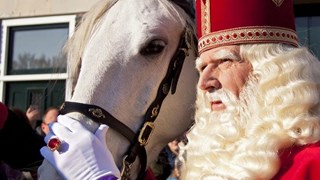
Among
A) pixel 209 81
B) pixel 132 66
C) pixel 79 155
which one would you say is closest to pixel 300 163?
pixel 209 81

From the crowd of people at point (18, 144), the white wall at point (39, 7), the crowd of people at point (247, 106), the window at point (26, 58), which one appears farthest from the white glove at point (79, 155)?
the window at point (26, 58)

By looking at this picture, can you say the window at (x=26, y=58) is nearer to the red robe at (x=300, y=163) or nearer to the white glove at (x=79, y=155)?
the white glove at (x=79, y=155)

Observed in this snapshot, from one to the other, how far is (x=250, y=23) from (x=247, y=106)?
255 millimetres

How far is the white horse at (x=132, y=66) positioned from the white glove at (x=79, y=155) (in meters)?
0.09

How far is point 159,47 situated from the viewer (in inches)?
83.4

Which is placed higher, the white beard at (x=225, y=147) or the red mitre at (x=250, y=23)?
the red mitre at (x=250, y=23)

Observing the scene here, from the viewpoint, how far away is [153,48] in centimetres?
209

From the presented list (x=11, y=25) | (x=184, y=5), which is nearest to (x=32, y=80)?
(x=11, y=25)

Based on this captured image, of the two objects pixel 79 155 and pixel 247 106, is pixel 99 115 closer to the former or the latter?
pixel 79 155

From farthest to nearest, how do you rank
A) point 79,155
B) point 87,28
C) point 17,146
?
point 17,146, point 87,28, point 79,155

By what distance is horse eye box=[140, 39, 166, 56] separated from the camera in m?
2.08

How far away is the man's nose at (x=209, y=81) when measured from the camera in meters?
1.61

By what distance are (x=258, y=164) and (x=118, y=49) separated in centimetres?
83

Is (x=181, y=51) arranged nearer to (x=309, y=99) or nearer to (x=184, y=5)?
(x=184, y=5)
